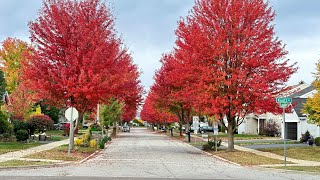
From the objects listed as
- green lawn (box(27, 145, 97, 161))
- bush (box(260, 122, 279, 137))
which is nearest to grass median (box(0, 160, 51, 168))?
green lawn (box(27, 145, 97, 161))

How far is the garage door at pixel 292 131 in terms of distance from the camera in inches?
1996

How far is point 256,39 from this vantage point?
28.6 m

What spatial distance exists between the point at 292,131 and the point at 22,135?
97.3 ft

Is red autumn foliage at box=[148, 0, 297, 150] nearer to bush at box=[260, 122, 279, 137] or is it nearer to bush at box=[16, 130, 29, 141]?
bush at box=[16, 130, 29, 141]

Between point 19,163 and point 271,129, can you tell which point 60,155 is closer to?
point 19,163

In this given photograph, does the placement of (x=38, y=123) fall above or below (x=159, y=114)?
below

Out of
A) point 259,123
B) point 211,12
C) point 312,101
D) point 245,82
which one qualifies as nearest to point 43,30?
point 211,12

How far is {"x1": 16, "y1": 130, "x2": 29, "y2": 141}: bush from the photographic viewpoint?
37125mm

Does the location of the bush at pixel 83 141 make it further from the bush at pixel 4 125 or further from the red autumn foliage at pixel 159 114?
the red autumn foliage at pixel 159 114

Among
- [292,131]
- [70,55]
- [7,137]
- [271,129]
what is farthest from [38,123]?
[271,129]

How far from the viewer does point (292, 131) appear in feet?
169

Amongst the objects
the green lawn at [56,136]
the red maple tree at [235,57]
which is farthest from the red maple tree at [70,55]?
the green lawn at [56,136]

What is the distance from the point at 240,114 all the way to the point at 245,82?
9.46 ft

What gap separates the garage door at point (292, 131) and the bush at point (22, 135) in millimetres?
28922
